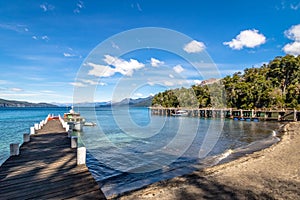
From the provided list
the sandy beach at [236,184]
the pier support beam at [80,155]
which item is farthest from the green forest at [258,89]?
the pier support beam at [80,155]

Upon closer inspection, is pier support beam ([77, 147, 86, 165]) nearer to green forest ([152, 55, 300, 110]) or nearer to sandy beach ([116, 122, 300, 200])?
sandy beach ([116, 122, 300, 200])

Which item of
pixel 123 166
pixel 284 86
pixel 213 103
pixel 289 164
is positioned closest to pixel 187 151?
pixel 123 166

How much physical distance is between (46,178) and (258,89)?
5397 cm

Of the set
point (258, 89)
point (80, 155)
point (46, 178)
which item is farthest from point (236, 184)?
point (258, 89)

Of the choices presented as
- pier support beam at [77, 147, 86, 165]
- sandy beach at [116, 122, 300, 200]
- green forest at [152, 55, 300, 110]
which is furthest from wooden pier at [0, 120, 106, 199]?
green forest at [152, 55, 300, 110]

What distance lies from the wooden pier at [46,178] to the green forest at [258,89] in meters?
48.5

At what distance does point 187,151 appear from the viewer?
15.0 metres

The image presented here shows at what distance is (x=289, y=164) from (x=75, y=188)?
942cm

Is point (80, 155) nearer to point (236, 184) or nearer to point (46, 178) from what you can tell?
point (46, 178)

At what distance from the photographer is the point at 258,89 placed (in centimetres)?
5056

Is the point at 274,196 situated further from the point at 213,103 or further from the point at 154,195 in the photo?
the point at 213,103

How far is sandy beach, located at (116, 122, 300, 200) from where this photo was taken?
241 inches

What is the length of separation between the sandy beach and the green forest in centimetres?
4204

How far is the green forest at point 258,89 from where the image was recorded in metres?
48.5
